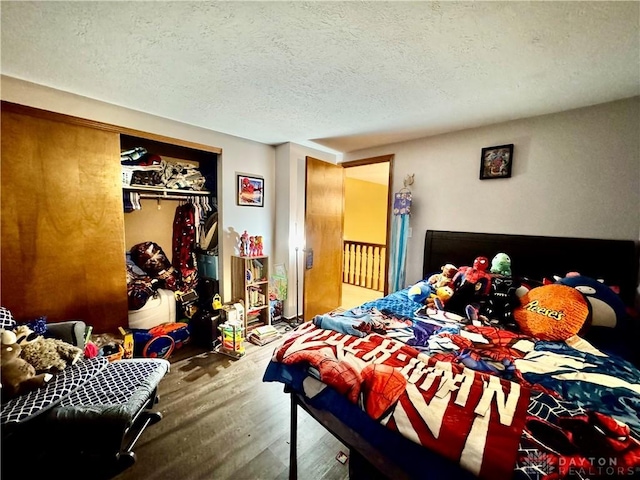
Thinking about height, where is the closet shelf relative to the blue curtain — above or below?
above

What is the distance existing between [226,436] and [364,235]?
4.83 m

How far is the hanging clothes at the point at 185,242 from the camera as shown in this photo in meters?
2.85

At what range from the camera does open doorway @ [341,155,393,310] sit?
15.1 feet

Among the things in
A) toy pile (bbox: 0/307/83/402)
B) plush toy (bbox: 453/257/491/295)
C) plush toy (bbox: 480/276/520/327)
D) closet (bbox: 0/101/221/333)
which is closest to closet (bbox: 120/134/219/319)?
closet (bbox: 0/101/221/333)

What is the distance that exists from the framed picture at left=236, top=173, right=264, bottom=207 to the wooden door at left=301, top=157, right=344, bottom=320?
61 cm

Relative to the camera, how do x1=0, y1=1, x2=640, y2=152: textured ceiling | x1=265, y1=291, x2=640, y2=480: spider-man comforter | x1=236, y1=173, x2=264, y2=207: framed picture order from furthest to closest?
x1=236, y1=173, x2=264, y2=207: framed picture < x1=0, y1=1, x2=640, y2=152: textured ceiling < x1=265, y1=291, x2=640, y2=480: spider-man comforter

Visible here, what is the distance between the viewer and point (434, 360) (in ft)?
3.87

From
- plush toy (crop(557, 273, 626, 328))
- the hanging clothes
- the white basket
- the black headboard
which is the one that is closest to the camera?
plush toy (crop(557, 273, 626, 328))

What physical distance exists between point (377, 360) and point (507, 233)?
81.2 inches

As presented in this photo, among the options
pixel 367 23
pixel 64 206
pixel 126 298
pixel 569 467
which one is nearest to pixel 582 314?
pixel 569 467

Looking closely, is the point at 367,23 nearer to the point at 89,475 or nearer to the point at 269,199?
the point at 269,199

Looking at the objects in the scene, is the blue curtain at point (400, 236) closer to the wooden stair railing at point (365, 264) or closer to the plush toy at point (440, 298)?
the plush toy at point (440, 298)

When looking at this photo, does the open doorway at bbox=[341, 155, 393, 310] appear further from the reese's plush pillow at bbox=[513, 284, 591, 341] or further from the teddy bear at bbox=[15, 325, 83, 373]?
the teddy bear at bbox=[15, 325, 83, 373]

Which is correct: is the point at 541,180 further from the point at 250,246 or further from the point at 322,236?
the point at 250,246
